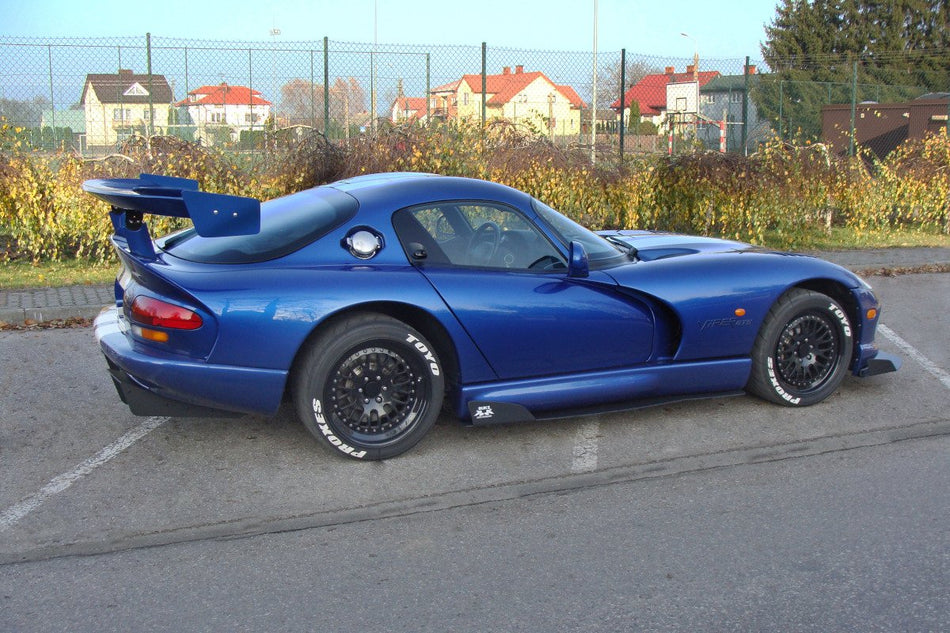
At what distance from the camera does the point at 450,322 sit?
4.59 m

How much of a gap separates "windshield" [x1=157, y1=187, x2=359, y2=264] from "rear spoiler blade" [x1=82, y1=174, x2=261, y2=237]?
11cm

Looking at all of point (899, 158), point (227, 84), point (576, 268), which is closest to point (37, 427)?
point (576, 268)

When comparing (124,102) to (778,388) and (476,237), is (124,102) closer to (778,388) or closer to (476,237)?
(476,237)

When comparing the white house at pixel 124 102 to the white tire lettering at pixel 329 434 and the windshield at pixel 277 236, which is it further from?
the white tire lettering at pixel 329 434

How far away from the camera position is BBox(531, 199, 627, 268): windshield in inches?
199

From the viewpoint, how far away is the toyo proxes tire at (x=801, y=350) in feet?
17.3

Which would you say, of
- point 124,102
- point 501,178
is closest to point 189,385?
point 501,178

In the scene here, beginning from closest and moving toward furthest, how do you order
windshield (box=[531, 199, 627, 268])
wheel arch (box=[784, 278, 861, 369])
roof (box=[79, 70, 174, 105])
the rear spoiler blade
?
the rear spoiler blade, windshield (box=[531, 199, 627, 268]), wheel arch (box=[784, 278, 861, 369]), roof (box=[79, 70, 174, 105])

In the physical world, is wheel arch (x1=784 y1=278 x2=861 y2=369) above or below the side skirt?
above

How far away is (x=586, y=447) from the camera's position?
16.1 feet

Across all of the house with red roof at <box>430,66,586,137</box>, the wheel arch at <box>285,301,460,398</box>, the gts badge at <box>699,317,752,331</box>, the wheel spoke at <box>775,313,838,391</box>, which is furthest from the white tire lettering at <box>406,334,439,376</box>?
the house with red roof at <box>430,66,586,137</box>

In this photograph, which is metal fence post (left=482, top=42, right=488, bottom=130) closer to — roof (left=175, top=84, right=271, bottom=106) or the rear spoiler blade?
roof (left=175, top=84, right=271, bottom=106)

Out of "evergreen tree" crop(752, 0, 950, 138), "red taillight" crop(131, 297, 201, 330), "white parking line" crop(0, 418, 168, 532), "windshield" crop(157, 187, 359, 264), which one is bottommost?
"white parking line" crop(0, 418, 168, 532)

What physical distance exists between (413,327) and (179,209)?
4.02 feet
